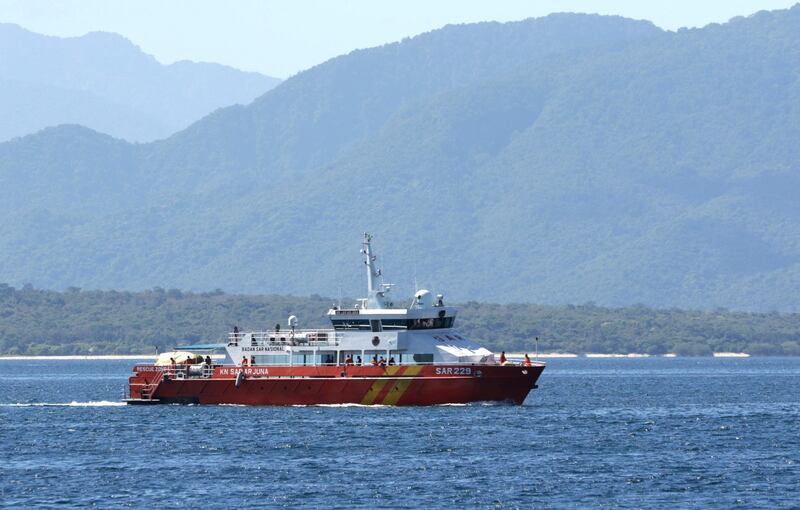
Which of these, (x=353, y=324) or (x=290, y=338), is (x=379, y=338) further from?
(x=290, y=338)

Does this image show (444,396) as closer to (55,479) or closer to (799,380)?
(55,479)

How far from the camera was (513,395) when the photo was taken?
298 feet

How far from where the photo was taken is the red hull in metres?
89.0

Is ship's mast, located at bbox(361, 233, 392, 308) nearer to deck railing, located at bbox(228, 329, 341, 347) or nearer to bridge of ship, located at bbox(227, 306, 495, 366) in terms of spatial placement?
bridge of ship, located at bbox(227, 306, 495, 366)

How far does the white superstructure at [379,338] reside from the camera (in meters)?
89.6

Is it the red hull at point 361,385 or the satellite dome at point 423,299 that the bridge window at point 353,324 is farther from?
the satellite dome at point 423,299

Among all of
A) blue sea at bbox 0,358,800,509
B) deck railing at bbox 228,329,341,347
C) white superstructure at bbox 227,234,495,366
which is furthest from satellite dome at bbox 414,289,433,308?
blue sea at bbox 0,358,800,509

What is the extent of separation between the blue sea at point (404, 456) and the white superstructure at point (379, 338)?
Result: 2.84m

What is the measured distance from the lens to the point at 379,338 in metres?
90.1

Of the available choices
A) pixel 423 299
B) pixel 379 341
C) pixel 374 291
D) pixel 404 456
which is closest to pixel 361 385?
pixel 379 341

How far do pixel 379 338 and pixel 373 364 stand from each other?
1.45 m

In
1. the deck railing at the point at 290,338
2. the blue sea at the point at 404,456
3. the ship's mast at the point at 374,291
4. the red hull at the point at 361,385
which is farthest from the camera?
the deck railing at the point at 290,338

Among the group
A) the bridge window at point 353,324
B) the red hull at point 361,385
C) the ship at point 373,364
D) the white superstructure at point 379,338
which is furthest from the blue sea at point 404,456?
the bridge window at point 353,324

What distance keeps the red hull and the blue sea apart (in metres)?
0.83
